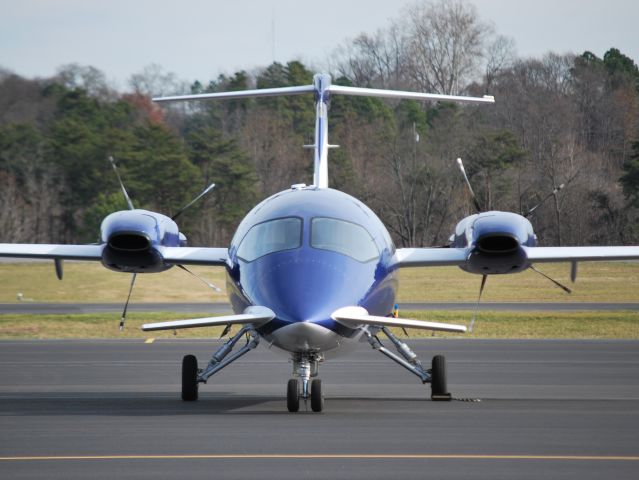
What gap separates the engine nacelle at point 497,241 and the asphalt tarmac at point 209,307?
18516 mm

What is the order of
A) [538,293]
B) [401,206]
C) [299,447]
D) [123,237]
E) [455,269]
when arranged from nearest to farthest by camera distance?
[299,447]
[123,237]
[538,293]
[455,269]
[401,206]

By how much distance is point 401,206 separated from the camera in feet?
208

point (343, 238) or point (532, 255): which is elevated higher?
point (343, 238)

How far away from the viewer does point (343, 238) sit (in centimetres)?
1453

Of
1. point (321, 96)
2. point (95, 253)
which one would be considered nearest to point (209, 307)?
point (321, 96)

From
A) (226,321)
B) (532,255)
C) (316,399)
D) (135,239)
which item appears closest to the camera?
(226,321)

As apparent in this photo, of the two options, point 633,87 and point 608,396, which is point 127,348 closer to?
point 608,396

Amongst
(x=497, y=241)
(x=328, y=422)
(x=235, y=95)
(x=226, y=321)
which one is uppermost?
(x=235, y=95)

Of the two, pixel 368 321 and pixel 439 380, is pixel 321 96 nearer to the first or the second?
pixel 439 380

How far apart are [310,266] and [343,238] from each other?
37.3 inches

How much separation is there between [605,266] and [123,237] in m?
36.4

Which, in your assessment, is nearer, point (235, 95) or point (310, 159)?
point (235, 95)

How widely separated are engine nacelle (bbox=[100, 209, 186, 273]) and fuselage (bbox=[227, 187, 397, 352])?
1883mm

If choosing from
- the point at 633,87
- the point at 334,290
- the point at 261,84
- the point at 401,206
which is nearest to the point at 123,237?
the point at 334,290
